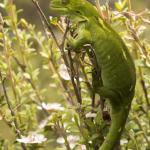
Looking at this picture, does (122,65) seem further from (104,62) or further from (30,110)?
(30,110)

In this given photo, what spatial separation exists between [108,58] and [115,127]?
0.15 m

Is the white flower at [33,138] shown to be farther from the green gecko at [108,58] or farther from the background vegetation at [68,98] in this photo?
the green gecko at [108,58]

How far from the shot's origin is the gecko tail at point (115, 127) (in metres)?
0.99

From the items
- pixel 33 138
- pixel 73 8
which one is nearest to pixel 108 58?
pixel 73 8

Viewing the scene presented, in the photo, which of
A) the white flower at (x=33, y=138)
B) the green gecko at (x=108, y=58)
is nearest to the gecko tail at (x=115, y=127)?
the green gecko at (x=108, y=58)

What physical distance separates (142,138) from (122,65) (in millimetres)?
323

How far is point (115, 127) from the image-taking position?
39.4 inches

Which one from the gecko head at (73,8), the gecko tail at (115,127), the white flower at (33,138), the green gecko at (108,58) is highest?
the gecko head at (73,8)

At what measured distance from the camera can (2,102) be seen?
1169mm

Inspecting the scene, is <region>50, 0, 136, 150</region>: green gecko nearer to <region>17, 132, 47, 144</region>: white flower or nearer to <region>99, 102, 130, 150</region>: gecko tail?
<region>99, 102, 130, 150</region>: gecko tail

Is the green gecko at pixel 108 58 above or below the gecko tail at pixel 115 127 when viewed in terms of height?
above

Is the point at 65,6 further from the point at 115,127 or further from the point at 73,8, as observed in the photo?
the point at 115,127

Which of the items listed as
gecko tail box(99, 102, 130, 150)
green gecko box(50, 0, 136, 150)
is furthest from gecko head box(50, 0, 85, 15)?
gecko tail box(99, 102, 130, 150)

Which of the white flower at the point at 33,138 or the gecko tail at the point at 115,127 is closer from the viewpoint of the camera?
the gecko tail at the point at 115,127
